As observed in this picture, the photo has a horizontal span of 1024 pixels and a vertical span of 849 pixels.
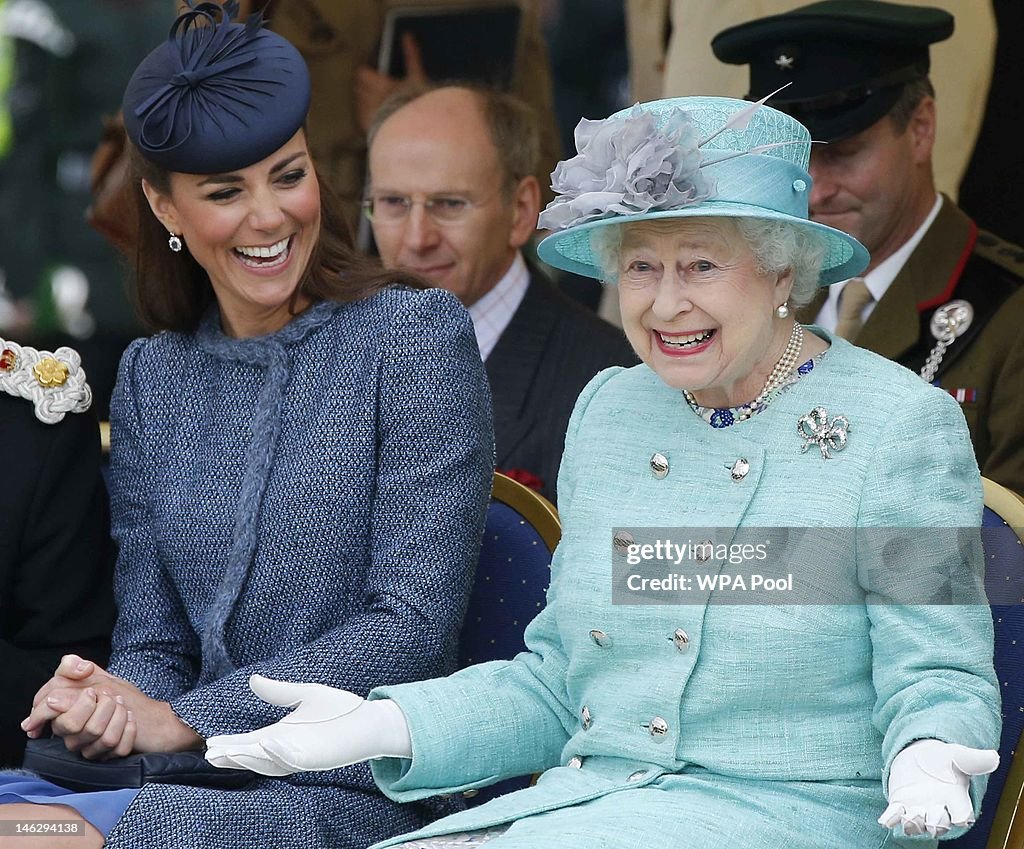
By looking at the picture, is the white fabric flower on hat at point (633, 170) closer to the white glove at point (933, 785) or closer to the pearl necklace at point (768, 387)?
the pearl necklace at point (768, 387)

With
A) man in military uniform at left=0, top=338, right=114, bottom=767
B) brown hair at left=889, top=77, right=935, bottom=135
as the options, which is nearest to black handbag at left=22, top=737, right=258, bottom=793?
man in military uniform at left=0, top=338, right=114, bottom=767

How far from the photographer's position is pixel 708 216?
2.25 meters

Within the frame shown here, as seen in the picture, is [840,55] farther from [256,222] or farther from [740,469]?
[740,469]

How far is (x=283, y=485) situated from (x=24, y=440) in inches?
20.1

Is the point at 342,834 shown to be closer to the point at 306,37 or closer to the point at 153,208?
the point at 153,208

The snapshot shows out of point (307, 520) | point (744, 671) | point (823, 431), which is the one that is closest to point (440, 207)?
point (307, 520)

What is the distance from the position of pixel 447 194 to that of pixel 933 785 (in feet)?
9.01

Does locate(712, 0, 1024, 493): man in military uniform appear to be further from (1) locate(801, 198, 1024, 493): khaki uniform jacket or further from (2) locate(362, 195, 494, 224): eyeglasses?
(2) locate(362, 195, 494, 224): eyeglasses

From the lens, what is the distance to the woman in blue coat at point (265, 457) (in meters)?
2.58

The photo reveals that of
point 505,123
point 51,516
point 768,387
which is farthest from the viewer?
point 505,123

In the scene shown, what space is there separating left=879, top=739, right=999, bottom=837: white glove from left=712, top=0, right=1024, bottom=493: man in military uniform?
1.58m

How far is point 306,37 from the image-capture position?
5.17 meters

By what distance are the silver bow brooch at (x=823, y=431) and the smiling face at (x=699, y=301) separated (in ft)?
0.35

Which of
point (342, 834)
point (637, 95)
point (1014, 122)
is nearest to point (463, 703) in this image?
point (342, 834)
